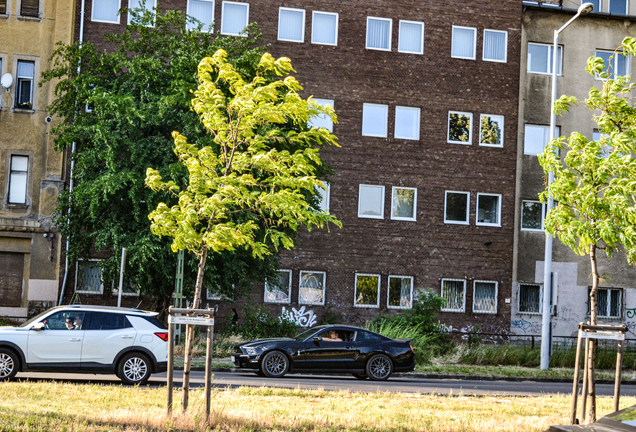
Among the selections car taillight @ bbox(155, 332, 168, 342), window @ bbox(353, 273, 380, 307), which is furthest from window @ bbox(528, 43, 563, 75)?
car taillight @ bbox(155, 332, 168, 342)

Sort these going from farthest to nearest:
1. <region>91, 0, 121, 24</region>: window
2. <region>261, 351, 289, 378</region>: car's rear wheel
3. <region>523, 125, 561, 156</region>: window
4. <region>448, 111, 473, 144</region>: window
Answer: <region>523, 125, 561, 156</region>: window
<region>448, 111, 473, 144</region>: window
<region>91, 0, 121, 24</region>: window
<region>261, 351, 289, 378</region>: car's rear wheel

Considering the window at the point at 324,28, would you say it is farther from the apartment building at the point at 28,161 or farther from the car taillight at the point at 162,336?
the car taillight at the point at 162,336

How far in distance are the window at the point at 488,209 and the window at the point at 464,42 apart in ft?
20.8

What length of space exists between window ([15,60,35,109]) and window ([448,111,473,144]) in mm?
17783

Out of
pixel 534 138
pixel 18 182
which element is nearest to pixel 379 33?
pixel 534 138

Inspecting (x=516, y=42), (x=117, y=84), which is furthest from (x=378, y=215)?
(x=117, y=84)

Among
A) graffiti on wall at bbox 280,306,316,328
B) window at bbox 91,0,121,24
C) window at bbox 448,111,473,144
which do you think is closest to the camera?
window at bbox 91,0,121,24

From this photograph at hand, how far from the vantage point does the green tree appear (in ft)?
80.0

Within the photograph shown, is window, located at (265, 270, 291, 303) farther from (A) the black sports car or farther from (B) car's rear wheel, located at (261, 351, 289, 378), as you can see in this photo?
(B) car's rear wheel, located at (261, 351, 289, 378)

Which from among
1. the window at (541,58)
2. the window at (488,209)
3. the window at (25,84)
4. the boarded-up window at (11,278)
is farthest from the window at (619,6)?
the boarded-up window at (11,278)

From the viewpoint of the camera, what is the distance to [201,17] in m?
33.6

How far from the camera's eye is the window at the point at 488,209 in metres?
35.3

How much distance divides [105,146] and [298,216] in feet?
51.1

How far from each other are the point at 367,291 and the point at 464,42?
12064 mm
